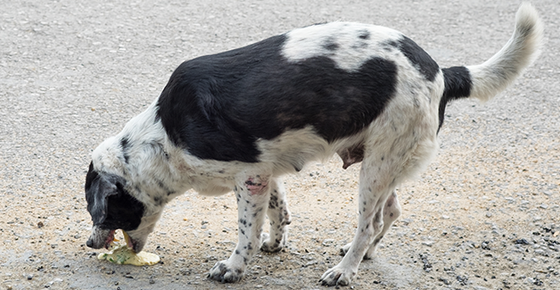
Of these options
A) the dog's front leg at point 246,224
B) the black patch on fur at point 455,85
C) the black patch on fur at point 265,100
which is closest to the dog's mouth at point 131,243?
the dog's front leg at point 246,224

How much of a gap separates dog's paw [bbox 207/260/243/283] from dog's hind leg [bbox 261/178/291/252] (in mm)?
478

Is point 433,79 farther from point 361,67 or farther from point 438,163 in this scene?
point 438,163

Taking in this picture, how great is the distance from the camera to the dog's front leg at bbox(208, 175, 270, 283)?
14.5 feet

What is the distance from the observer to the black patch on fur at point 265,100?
415 centimetres

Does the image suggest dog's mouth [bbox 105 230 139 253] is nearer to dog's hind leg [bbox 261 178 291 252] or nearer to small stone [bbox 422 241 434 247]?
dog's hind leg [bbox 261 178 291 252]

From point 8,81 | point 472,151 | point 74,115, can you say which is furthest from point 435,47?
point 8,81

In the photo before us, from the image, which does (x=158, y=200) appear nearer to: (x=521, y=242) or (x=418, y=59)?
(x=418, y=59)

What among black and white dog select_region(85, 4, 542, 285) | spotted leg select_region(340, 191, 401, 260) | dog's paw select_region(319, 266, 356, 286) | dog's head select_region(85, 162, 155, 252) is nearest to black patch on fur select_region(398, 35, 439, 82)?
black and white dog select_region(85, 4, 542, 285)

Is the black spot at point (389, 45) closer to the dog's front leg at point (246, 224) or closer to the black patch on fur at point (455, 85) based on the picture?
the black patch on fur at point (455, 85)

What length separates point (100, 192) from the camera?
4477 mm

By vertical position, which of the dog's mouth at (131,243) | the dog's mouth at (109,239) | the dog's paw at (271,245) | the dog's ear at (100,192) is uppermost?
the dog's ear at (100,192)

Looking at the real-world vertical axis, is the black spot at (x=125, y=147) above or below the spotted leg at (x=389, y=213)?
above

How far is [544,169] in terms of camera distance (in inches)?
252

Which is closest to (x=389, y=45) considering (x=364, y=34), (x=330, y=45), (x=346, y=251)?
(x=364, y=34)
